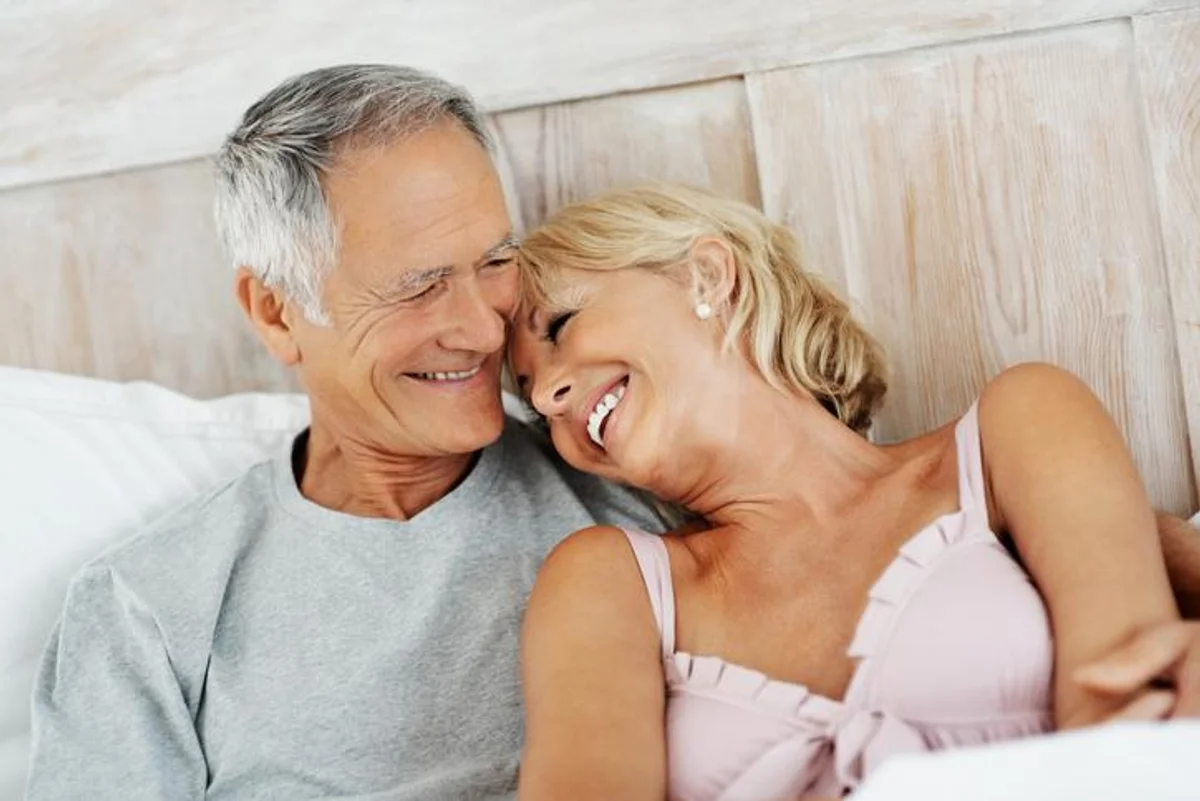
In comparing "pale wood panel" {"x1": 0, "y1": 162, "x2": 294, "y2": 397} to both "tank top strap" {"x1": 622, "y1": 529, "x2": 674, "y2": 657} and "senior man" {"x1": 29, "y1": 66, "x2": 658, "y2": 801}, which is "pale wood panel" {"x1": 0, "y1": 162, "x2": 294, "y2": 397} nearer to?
"senior man" {"x1": 29, "y1": 66, "x2": 658, "y2": 801}

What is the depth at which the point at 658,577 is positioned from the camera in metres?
1.59

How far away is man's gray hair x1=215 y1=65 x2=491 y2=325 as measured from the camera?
1694 millimetres

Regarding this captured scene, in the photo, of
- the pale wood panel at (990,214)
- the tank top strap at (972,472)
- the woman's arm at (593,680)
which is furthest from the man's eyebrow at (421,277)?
the tank top strap at (972,472)

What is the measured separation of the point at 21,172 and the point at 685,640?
50.8 inches

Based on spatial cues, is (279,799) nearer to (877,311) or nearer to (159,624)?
(159,624)

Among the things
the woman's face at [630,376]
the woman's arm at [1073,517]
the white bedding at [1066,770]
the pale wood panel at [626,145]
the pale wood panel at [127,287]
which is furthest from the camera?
the pale wood panel at [127,287]

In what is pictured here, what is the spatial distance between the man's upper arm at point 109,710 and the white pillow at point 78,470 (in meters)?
0.13

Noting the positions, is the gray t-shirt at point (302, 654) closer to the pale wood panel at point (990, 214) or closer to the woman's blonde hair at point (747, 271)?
the woman's blonde hair at point (747, 271)

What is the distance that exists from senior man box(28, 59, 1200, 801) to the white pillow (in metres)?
0.13

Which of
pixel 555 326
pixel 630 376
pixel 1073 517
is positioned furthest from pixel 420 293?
pixel 1073 517

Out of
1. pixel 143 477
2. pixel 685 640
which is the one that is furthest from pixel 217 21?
pixel 685 640

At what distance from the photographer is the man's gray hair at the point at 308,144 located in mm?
1694

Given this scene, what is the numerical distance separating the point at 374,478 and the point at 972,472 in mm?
712

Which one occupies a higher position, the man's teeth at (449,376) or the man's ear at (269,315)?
the man's ear at (269,315)
